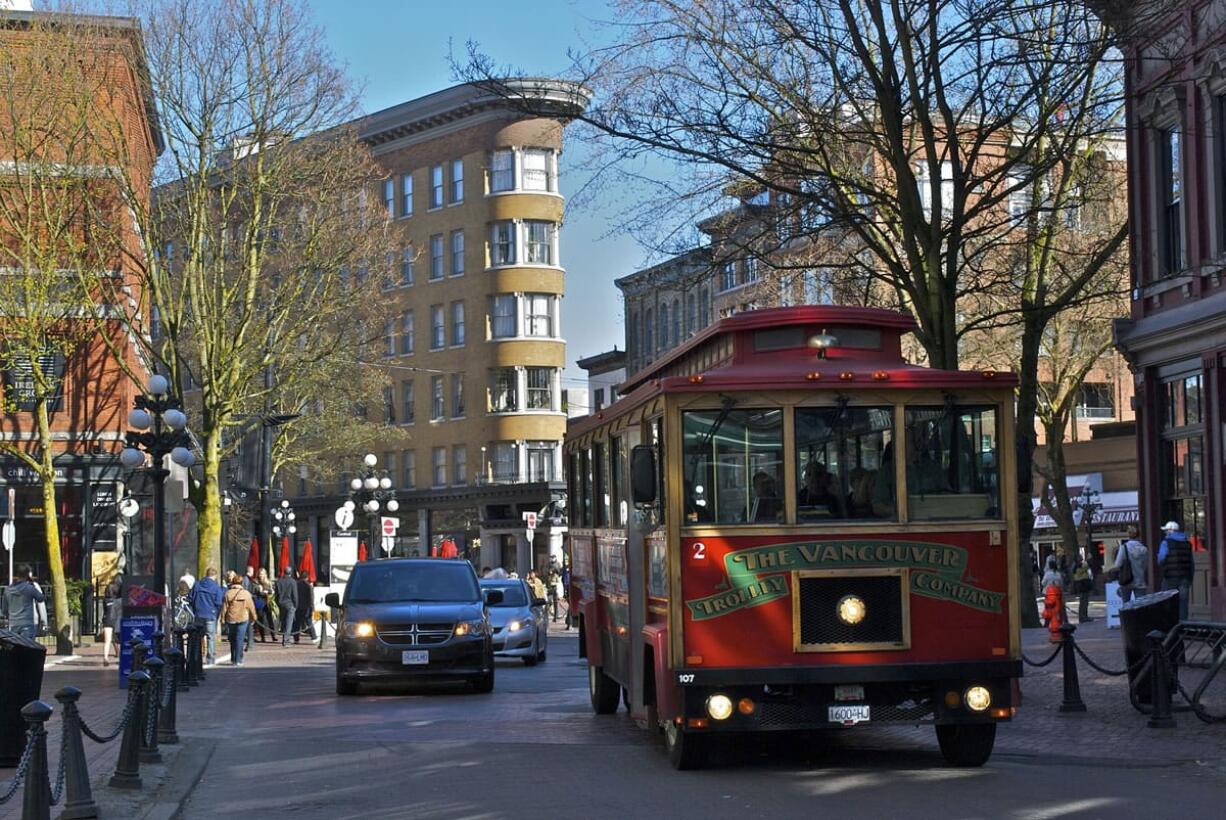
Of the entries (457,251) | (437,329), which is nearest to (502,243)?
(457,251)

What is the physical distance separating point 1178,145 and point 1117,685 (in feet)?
30.4

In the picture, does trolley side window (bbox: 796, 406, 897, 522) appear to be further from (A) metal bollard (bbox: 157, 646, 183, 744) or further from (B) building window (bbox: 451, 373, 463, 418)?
(B) building window (bbox: 451, 373, 463, 418)

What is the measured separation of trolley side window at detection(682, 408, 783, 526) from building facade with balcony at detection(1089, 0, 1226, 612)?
38.3 feet

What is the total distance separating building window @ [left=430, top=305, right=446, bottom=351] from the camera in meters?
79.3

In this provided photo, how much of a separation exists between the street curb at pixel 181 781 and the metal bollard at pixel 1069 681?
845 cm

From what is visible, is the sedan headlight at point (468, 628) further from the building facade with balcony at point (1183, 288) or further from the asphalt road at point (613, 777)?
the building facade with balcony at point (1183, 288)

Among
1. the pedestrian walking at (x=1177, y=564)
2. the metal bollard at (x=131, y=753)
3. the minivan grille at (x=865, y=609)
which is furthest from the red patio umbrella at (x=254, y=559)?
the minivan grille at (x=865, y=609)

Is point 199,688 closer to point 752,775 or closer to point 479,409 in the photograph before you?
point 752,775

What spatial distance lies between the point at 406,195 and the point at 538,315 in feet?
31.0

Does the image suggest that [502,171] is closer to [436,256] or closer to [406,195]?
[436,256]

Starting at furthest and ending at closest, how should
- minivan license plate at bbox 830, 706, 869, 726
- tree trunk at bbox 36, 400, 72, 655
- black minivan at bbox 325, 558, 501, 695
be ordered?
tree trunk at bbox 36, 400, 72, 655 → black minivan at bbox 325, 558, 501, 695 → minivan license plate at bbox 830, 706, 869, 726

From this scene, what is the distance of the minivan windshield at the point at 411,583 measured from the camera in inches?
949

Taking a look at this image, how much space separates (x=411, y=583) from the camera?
960 inches

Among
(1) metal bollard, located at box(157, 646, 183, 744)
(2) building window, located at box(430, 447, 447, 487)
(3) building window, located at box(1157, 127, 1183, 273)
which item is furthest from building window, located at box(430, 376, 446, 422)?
(1) metal bollard, located at box(157, 646, 183, 744)
